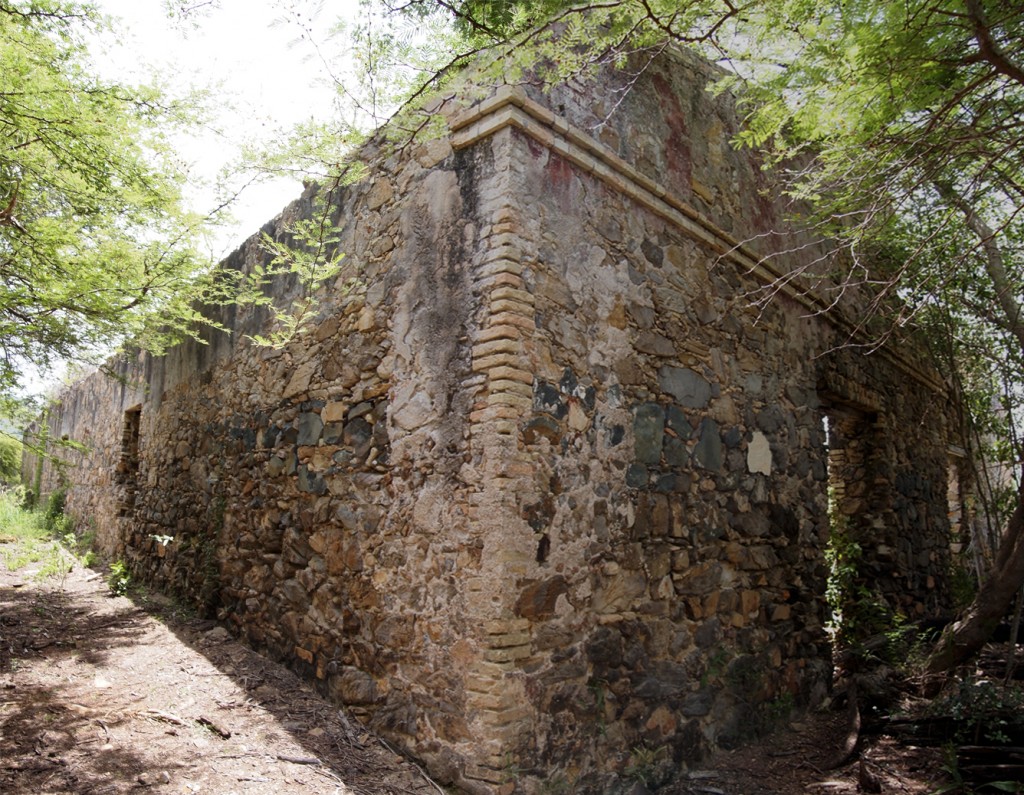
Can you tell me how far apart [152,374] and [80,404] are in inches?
171

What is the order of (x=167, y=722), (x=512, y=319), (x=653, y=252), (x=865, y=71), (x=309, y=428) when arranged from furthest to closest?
(x=309, y=428) → (x=653, y=252) → (x=167, y=722) → (x=865, y=71) → (x=512, y=319)

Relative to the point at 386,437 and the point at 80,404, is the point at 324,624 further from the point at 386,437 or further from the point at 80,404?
the point at 80,404

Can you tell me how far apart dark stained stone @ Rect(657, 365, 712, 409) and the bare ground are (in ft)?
6.37

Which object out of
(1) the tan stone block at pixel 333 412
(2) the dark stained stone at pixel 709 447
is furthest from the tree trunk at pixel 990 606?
(1) the tan stone block at pixel 333 412

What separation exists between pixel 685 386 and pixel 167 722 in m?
3.28

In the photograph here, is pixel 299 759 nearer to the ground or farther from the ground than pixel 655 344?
nearer to the ground

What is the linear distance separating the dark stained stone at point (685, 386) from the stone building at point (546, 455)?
2 cm

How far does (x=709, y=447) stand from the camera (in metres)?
4.11

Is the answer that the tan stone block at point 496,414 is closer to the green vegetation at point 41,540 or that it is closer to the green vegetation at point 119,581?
the green vegetation at point 119,581

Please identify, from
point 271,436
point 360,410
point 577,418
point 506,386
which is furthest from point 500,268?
point 271,436

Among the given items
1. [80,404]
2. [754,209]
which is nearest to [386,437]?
[754,209]

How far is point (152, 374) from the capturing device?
745 centimetres

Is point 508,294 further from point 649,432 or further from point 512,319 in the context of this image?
point 649,432

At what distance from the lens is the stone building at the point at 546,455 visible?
306cm
